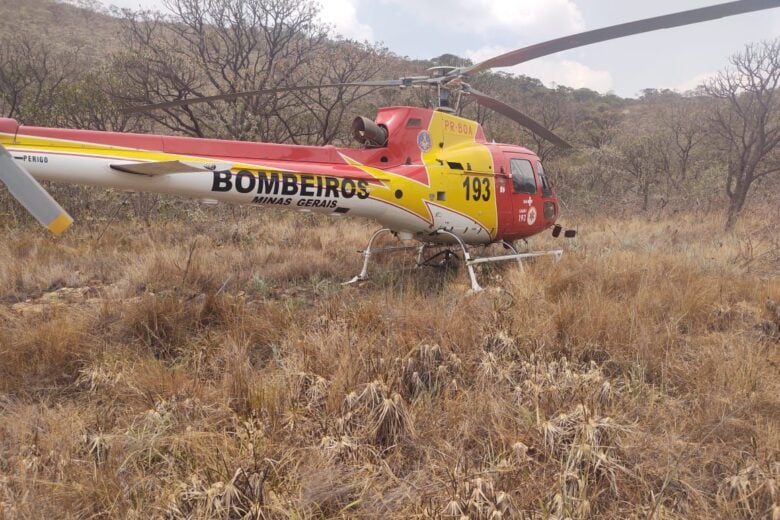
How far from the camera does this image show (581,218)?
13.1 metres

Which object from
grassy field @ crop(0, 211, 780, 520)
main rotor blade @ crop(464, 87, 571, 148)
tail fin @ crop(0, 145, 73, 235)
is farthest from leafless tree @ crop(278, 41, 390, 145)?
tail fin @ crop(0, 145, 73, 235)

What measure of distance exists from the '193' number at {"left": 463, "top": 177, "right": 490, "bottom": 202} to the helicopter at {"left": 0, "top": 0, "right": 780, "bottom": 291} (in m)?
0.01

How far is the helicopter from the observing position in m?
3.53

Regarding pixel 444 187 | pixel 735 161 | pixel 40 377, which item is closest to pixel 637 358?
pixel 444 187

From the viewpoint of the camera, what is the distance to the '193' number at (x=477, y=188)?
18.6 ft

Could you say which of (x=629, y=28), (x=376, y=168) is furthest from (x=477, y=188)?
(x=629, y=28)

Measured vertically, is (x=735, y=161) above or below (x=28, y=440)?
above

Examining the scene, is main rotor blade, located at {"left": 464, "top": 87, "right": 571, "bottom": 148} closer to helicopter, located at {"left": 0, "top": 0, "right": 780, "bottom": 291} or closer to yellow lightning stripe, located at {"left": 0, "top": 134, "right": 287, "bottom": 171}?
helicopter, located at {"left": 0, "top": 0, "right": 780, "bottom": 291}

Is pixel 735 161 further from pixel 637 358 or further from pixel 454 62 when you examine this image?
pixel 454 62

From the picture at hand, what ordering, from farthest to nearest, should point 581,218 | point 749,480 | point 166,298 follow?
1. point 581,218
2. point 166,298
3. point 749,480

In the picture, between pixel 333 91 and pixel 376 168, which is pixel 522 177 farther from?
pixel 333 91

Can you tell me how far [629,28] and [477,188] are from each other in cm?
256

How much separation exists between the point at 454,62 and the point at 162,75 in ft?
68.7

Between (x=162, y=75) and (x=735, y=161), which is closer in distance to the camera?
(x=162, y=75)
